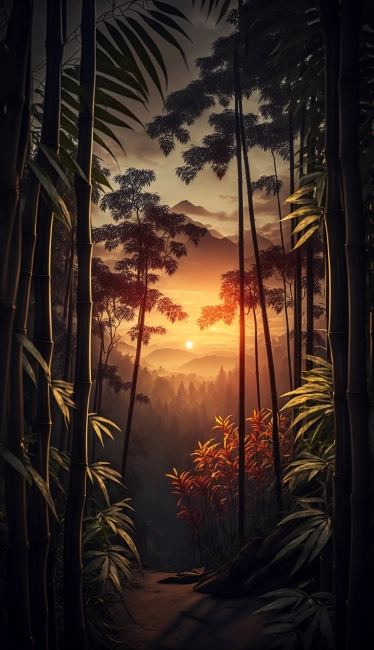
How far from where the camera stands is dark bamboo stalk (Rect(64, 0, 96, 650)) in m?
1.64

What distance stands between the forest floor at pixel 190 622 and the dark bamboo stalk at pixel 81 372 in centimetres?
89

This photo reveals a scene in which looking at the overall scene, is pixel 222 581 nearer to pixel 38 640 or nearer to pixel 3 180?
pixel 38 640

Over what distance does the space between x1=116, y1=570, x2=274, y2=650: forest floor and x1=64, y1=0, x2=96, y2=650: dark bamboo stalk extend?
894 millimetres

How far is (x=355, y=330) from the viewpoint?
4.74ft

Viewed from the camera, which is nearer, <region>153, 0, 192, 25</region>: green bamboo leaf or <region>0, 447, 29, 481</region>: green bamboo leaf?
<region>0, 447, 29, 481</region>: green bamboo leaf

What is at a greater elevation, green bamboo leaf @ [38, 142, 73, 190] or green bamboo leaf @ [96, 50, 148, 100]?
green bamboo leaf @ [96, 50, 148, 100]

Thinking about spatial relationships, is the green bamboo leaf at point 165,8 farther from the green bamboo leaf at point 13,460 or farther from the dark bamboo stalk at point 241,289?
the dark bamboo stalk at point 241,289

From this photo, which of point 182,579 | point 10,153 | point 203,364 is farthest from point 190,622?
point 203,364

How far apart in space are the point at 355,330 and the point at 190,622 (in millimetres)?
2774

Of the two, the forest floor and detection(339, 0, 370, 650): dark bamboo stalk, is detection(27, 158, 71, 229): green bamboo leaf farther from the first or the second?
the forest floor

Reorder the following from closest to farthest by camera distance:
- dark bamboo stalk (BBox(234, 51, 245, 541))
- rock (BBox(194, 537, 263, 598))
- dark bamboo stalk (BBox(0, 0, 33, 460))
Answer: dark bamboo stalk (BBox(0, 0, 33, 460)) < rock (BBox(194, 537, 263, 598)) < dark bamboo stalk (BBox(234, 51, 245, 541))

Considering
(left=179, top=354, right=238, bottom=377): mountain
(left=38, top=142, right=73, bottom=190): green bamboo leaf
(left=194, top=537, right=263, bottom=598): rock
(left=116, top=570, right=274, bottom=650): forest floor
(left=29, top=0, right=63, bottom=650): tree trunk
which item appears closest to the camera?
(left=38, top=142, right=73, bottom=190): green bamboo leaf

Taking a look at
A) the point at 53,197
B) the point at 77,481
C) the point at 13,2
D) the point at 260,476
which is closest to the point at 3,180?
the point at 53,197

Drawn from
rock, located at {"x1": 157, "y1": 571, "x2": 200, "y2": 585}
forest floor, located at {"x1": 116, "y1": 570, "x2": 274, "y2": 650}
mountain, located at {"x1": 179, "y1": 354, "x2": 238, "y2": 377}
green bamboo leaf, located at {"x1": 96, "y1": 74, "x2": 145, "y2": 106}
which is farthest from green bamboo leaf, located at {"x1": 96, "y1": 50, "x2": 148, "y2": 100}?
mountain, located at {"x1": 179, "y1": 354, "x2": 238, "y2": 377}
